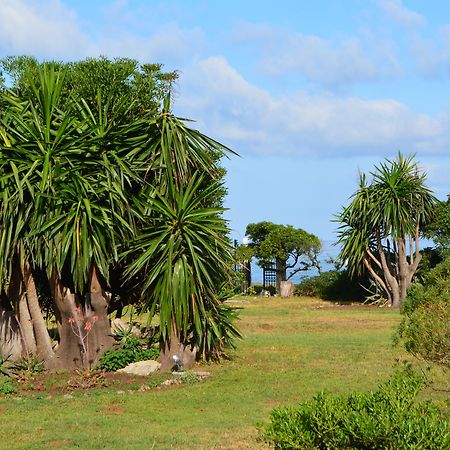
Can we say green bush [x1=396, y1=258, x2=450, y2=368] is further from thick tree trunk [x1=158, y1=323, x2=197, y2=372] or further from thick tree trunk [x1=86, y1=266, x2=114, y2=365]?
thick tree trunk [x1=86, y1=266, x2=114, y2=365]

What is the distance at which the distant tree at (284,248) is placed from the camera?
41.2 m

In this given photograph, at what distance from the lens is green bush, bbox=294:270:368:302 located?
36781mm

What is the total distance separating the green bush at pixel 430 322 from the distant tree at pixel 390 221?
23.3m

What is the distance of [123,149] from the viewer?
1553 cm

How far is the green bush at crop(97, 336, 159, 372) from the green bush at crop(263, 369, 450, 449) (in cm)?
843

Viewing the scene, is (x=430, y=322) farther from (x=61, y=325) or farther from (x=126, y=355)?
(x=61, y=325)

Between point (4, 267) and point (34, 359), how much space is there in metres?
2.18

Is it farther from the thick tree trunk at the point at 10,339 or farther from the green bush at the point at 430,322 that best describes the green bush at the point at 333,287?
the green bush at the point at 430,322

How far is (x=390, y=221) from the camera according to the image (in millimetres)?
32094

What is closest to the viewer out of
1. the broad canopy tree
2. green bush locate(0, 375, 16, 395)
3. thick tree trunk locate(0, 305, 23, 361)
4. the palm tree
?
green bush locate(0, 375, 16, 395)

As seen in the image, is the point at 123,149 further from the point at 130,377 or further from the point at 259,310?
the point at 259,310

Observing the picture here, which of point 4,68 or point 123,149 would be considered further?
point 4,68

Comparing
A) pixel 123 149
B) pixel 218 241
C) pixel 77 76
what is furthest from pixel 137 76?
pixel 218 241

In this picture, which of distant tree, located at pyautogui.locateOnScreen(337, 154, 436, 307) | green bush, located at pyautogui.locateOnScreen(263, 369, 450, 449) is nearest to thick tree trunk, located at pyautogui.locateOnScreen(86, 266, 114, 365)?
green bush, located at pyautogui.locateOnScreen(263, 369, 450, 449)
